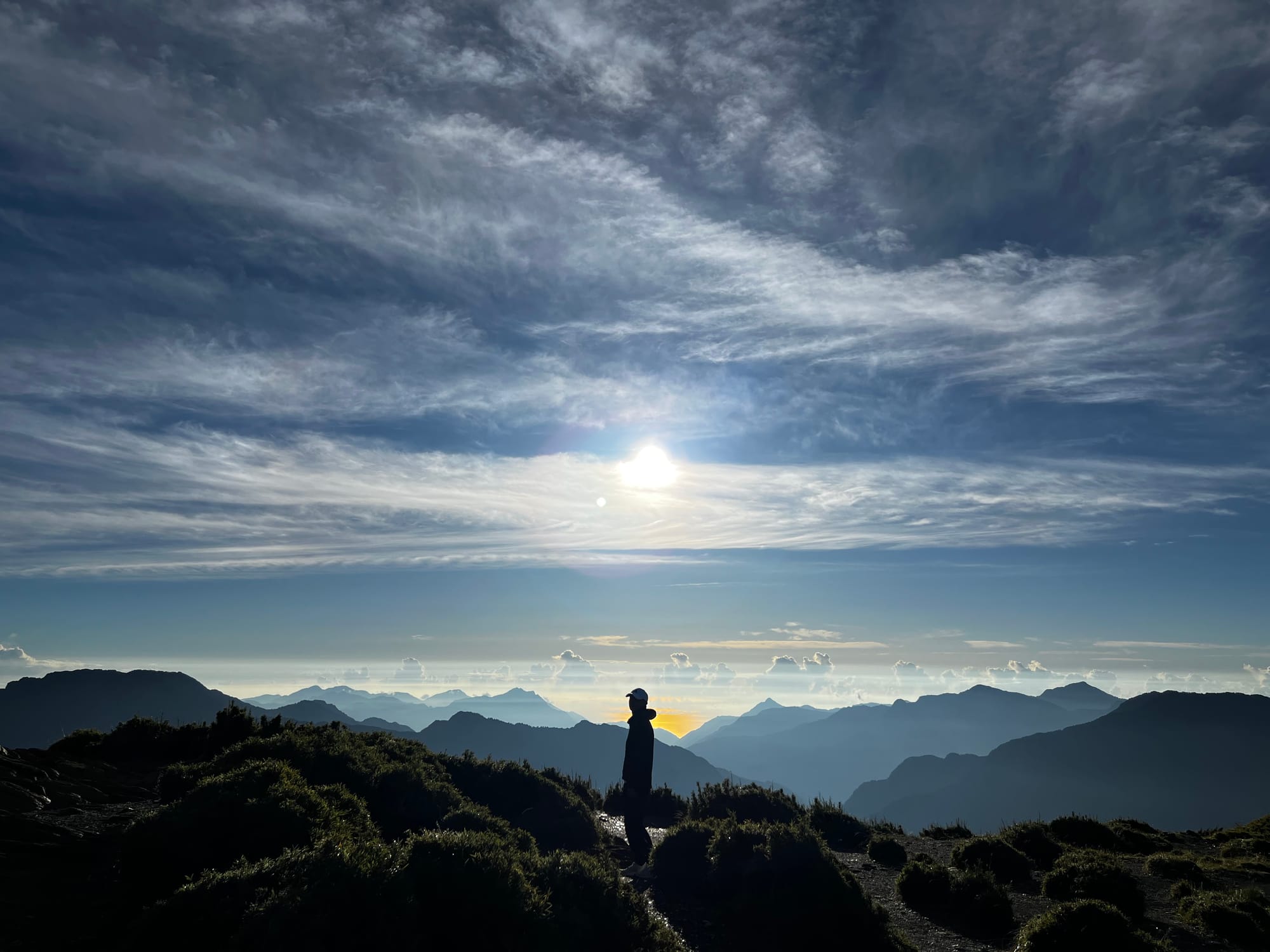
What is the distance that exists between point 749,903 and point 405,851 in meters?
6.69

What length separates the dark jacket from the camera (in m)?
20.8

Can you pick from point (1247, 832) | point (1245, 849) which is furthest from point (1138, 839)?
point (1247, 832)

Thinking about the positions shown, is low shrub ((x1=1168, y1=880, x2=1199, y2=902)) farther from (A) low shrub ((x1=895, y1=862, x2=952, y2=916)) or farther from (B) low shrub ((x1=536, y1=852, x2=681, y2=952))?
(B) low shrub ((x1=536, y1=852, x2=681, y2=952))

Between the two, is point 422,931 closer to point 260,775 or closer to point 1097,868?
point 260,775

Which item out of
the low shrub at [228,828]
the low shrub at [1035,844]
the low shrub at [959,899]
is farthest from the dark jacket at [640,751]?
the low shrub at [1035,844]

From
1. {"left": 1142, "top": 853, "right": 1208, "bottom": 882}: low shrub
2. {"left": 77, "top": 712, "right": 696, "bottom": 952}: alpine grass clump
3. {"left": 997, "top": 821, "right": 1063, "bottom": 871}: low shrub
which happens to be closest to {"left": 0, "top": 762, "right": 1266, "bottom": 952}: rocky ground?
{"left": 1142, "top": 853, "right": 1208, "bottom": 882}: low shrub

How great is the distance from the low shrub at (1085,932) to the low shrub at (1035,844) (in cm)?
805

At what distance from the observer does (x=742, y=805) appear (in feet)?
68.5

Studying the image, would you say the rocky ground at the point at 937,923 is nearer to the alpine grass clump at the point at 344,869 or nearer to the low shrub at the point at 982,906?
the low shrub at the point at 982,906

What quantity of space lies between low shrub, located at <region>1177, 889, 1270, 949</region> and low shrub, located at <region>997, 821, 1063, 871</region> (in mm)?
5277

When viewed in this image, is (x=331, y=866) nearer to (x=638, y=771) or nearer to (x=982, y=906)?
(x=982, y=906)

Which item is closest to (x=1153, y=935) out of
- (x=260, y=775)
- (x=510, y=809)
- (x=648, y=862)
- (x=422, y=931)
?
(x=648, y=862)

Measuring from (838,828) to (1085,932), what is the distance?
40.3ft

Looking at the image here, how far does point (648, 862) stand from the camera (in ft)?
53.2
